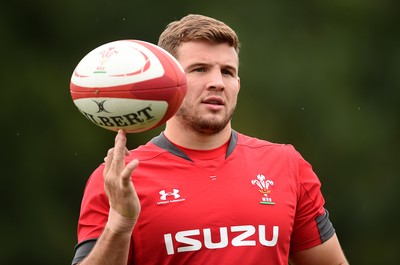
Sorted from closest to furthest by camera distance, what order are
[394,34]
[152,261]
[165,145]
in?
[152,261] → [165,145] → [394,34]

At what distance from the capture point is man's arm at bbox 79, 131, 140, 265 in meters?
4.73

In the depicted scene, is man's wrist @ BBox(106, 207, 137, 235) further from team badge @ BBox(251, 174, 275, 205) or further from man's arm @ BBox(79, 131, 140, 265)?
team badge @ BBox(251, 174, 275, 205)

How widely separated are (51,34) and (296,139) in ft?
11.3

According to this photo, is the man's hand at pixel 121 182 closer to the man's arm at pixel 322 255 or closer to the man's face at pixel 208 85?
the man's face at pixel 208 85

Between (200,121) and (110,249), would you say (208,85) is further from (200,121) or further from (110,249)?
(110,249)

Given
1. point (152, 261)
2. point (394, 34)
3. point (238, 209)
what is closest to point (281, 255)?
point (238, 209)

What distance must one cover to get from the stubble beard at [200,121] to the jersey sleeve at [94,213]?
0.54 meters

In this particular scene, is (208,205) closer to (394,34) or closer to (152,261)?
(152,261)

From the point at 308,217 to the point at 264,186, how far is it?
326 mm

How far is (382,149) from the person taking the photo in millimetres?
13891

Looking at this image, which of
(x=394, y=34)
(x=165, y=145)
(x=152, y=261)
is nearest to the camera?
(x=152, y=261)

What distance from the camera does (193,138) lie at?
560cm

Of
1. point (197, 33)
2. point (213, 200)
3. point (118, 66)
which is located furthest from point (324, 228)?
point (118, 66)

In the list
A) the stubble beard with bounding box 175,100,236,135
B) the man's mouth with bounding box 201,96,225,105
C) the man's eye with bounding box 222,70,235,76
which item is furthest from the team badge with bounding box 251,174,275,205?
the man's eye with bounding box 222,70,235,76
